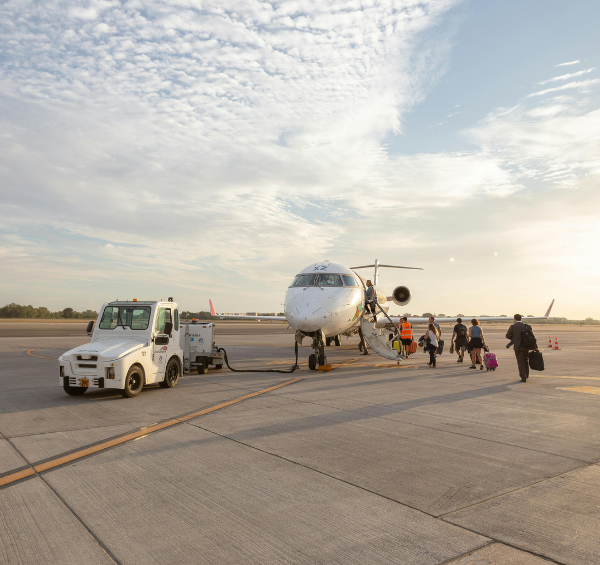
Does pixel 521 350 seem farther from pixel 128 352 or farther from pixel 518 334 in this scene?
pixel 128 352

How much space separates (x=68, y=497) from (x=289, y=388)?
7427 millimetres

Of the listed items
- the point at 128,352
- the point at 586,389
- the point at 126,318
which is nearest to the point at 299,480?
the point at 128,352

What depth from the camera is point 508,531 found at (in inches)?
154

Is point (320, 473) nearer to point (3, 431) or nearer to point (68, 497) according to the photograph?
point (68, 497)

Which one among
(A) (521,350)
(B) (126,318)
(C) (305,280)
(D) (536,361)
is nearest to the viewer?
(B) (126,318)

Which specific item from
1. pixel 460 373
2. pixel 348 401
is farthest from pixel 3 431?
pixel 460 373

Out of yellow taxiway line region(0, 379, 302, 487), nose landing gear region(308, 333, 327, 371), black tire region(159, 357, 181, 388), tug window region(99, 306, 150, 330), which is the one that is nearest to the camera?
yellow taxiway line region(0, 379, 302, 487)

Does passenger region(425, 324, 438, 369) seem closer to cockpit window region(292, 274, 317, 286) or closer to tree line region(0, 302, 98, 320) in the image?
cockpit window region(292, 274, 317, 286)

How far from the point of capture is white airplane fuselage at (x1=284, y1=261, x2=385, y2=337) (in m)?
15.5

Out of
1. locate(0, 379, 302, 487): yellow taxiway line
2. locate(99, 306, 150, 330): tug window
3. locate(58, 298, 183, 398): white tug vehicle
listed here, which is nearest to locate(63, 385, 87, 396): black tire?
locate(58, 298, 183, 398): white tug vehicle

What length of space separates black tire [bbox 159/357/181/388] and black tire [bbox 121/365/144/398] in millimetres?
1030

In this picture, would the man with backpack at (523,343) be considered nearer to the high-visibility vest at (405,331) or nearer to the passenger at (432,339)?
the passenger at (432,339)

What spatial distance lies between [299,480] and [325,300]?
11.0 m

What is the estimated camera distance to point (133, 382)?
1063 centimetres
